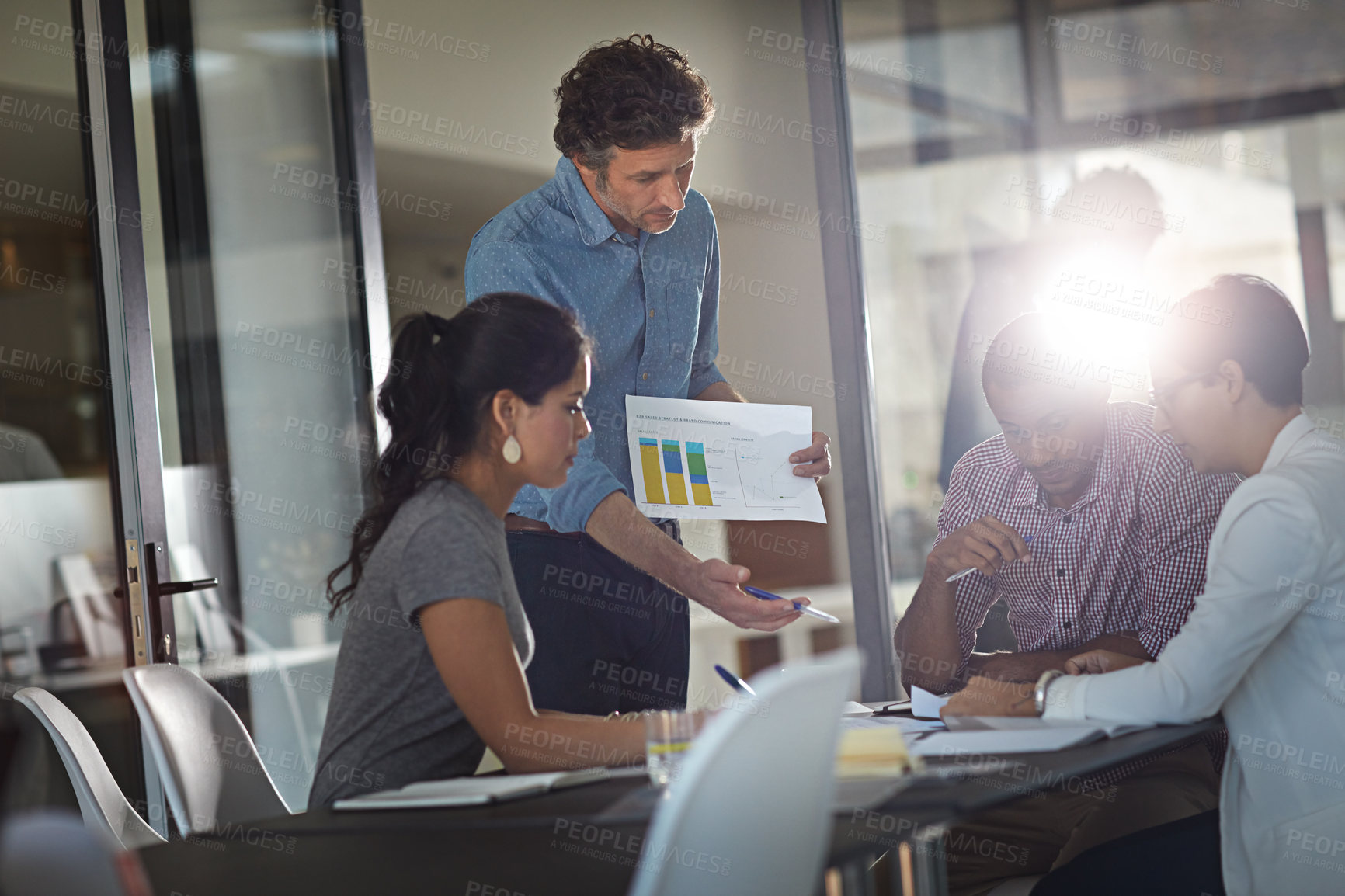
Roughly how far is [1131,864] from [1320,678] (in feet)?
1.13

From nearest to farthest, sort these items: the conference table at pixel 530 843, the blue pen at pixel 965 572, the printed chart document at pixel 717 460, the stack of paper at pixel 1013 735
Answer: the conference table at pixel 530 843
the stack of paper at pixel 1013 735
the blue pen at pixel 965 572
the printed chart document at pixel 717 460

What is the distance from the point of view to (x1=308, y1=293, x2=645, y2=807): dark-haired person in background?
4.62 feet

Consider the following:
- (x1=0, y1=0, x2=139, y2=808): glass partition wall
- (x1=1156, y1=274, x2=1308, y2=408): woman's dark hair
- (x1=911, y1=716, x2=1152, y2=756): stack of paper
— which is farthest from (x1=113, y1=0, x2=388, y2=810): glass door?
(x1=1156, y1=274, x2=1308, y2=408): woman's dark hair

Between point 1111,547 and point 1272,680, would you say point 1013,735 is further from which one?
point 1111,547

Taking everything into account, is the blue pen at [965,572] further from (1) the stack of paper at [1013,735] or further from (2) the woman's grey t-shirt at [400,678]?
(2) the woman's grey t-shirt at [400,678]

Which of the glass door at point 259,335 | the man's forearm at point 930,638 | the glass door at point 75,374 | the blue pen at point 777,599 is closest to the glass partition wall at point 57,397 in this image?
the glass door at point 75,374

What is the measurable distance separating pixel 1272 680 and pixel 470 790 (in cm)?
102

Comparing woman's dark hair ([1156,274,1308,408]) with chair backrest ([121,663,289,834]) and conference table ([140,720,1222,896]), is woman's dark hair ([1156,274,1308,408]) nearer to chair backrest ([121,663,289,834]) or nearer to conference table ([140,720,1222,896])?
→ conference table ([140,720,1222,896])

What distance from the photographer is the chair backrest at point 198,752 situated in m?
1.68

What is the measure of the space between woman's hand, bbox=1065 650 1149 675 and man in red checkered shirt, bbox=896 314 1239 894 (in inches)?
3.5

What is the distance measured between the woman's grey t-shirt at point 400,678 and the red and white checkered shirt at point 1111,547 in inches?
35.3

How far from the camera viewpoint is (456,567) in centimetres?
144

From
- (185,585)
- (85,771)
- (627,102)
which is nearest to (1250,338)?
(627,102)

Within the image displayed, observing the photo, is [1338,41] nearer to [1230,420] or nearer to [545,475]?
[1230,420]
